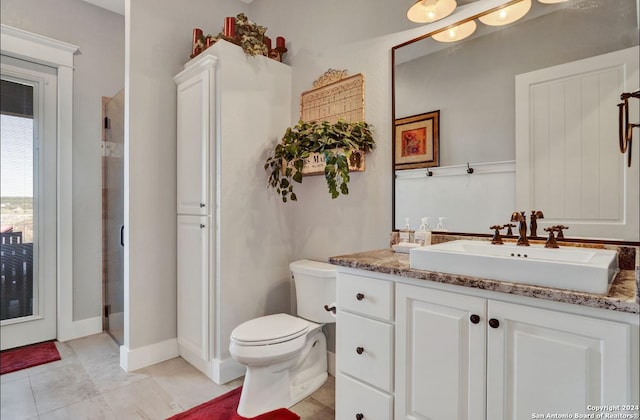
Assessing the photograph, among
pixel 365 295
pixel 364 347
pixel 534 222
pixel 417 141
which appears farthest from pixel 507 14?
pixel 364 347

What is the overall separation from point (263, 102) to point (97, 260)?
1359 millimetres

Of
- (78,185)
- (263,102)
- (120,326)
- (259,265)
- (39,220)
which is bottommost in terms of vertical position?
(120,326)

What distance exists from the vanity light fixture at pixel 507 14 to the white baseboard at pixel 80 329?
7.05 ft

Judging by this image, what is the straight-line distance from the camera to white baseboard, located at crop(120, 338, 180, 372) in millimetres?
2129

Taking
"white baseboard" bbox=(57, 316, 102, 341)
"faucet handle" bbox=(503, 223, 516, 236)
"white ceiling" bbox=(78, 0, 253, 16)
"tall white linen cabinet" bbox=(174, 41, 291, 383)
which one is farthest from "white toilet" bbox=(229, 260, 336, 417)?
"white ceiling" bbox=(78, 0, 253, 16)

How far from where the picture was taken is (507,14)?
4.91 ft

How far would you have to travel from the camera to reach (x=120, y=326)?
7.30 feet

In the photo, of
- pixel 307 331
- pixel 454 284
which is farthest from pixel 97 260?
pixel 454 284

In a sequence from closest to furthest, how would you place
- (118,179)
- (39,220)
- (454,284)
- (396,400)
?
(39,220) → (454,284) → (396,400) → (118,179)

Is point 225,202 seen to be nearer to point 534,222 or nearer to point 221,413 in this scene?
point 221,413

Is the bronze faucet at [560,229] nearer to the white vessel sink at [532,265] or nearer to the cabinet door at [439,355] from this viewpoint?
the white vessel sink at [532,265]

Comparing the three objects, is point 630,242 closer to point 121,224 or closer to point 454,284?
point 454,284

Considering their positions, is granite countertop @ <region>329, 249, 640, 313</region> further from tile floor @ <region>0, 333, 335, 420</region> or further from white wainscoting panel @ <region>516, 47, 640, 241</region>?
tile floor @ <region>0, 333, 335, 420</region>

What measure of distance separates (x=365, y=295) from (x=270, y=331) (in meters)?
0.64
